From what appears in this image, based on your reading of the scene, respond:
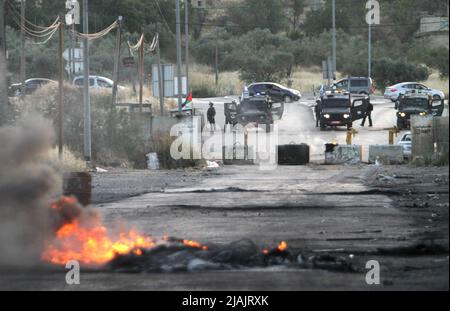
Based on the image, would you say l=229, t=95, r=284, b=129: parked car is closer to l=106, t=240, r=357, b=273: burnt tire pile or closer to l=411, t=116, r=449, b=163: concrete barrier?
l=411, t=116, r=449, b=163: concrete barrier

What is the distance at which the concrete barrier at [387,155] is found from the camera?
120 ft

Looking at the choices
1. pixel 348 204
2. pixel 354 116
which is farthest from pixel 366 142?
pixel 348 204

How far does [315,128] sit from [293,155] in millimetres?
15920

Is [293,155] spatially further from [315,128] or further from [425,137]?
[315,128]

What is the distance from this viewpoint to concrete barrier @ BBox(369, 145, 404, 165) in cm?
3662

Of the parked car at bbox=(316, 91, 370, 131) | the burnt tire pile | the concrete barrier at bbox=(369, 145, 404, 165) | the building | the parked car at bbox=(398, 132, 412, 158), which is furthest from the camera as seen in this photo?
the parked car at bbox=(316, 91, 370, 131)

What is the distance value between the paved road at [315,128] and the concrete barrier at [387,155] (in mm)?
1878

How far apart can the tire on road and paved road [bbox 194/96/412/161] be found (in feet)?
6.54

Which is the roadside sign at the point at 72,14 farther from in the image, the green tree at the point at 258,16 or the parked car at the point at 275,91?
the green tree at the point at 258,16

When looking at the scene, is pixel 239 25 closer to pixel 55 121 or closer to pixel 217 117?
pixel 217 117

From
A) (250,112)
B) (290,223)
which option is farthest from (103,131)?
(290,223)

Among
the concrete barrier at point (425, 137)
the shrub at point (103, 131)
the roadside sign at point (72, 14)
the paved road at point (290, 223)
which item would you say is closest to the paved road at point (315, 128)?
the concrete barrier at point (425, 137)

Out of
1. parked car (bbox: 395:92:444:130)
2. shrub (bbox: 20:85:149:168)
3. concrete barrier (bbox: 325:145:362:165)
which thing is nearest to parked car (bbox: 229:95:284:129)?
parked car (bbox: 395:92:444:130)

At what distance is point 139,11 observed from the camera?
95375 millimetres
